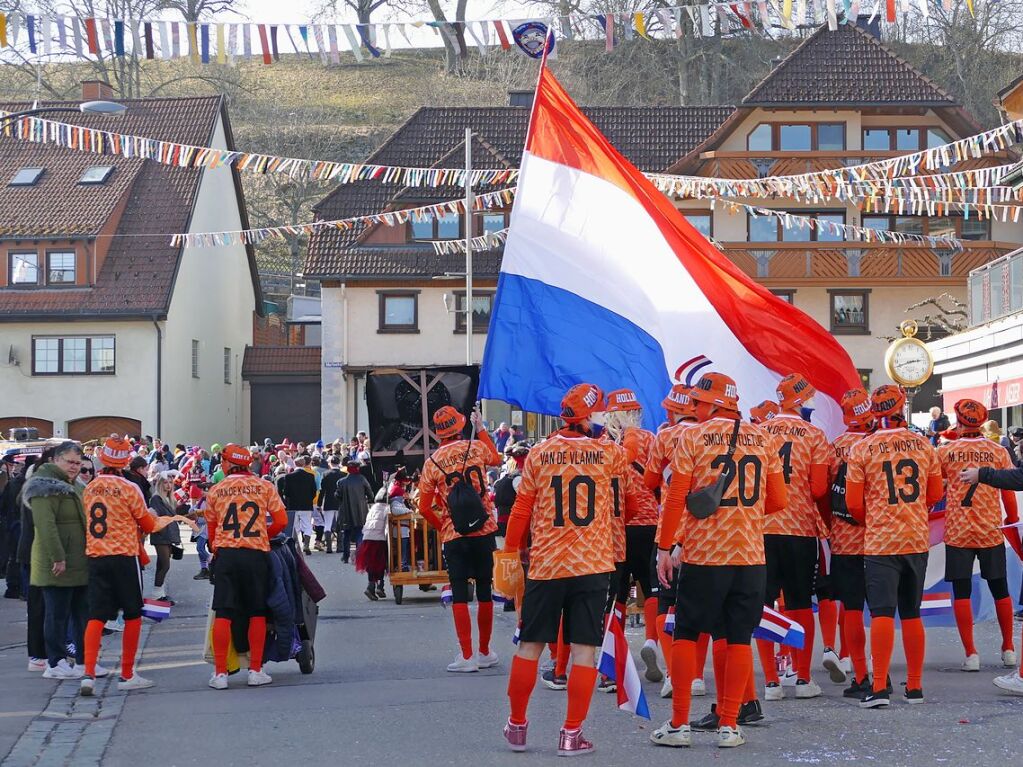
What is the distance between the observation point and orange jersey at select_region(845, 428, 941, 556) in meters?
8.91

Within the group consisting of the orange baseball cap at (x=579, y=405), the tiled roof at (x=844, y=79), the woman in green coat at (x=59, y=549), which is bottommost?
the woman in green coat at (x=59, y=549)

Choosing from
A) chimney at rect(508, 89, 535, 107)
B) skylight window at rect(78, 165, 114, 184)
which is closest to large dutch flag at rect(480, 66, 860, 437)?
skylight window at rect(78, 165, 114, 184)

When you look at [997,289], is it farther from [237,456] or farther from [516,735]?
[516,735]

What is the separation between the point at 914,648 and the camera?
29.3ft

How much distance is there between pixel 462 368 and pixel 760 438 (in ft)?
21.3

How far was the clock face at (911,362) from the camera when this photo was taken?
28875 mm

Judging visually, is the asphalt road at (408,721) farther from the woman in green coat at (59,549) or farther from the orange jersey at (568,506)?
the orange jersey at (568,506)

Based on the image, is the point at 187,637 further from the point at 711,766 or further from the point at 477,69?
the point at 477,69

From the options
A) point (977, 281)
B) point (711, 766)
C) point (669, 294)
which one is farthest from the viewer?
point (977, 281)

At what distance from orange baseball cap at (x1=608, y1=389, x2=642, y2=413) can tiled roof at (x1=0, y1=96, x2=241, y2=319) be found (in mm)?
32801

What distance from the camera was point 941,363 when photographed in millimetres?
32562

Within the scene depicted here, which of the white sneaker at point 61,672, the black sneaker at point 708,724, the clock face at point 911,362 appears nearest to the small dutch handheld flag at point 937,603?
the black sneaker at point 708,724

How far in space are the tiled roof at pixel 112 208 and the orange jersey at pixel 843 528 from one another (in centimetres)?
3450

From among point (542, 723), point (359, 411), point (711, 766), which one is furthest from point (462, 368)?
point (359, 411)
